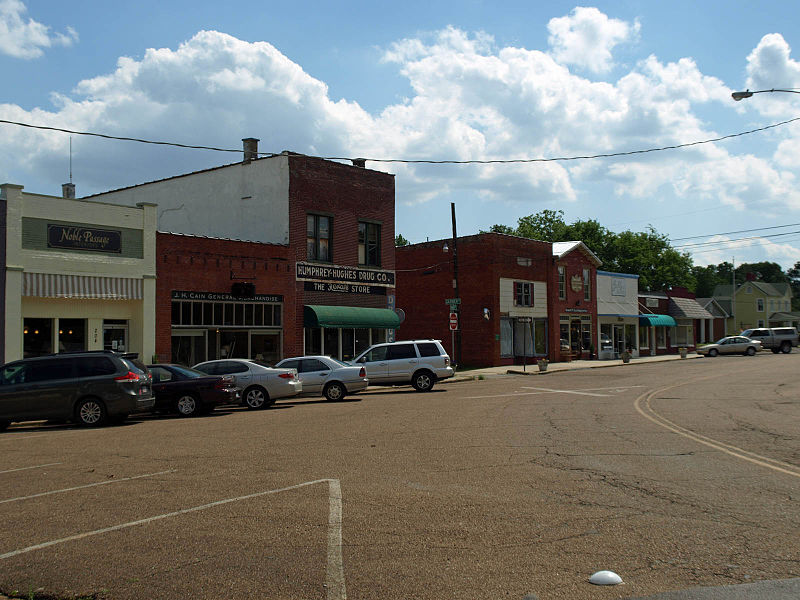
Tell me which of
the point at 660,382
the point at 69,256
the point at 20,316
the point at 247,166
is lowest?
the point at 660,382

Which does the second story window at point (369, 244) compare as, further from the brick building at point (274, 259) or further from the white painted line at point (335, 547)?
the white painted line at point (335, 547)

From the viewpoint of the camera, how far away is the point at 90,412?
16.3 metres

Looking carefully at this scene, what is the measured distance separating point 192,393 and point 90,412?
9.74 ft

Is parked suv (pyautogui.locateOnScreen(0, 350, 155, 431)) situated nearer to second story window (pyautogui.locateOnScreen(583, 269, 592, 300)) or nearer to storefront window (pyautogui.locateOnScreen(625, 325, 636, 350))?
second story window (pyautogui.locateOnScreen(583, 269, 592, 300))

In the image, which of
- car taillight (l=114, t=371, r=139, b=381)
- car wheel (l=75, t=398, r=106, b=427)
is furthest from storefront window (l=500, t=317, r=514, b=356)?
car wheel (l=75, t=398, r=106, b=427)

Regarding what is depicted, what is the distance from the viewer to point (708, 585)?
5227mm

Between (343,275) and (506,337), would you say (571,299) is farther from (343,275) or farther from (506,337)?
(343,275)

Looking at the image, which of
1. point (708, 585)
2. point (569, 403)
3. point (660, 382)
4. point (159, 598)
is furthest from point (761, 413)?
point (159, 598)

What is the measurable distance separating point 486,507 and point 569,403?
12436 mm

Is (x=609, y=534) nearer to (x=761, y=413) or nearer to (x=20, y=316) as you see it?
(x=761, y=413)

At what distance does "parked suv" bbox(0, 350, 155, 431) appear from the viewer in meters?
16.1

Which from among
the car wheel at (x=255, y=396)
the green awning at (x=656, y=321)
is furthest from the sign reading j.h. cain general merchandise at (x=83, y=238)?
the green awning at (x=656, y=321)

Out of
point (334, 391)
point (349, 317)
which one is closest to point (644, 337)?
point (349, 317)

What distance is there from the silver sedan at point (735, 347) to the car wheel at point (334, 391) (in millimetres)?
42419
